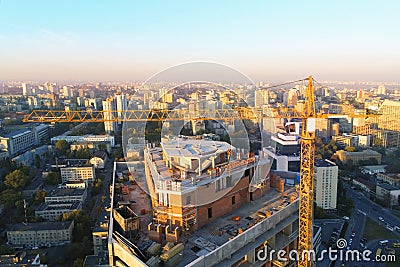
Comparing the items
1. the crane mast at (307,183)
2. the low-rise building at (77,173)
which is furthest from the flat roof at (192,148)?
the low-rise building at (77,173)

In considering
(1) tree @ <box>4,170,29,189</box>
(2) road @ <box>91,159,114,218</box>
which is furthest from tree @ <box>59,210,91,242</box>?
(1) tree @ <box>4,170,29,189</box>

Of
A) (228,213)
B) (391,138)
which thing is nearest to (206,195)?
(228,213)

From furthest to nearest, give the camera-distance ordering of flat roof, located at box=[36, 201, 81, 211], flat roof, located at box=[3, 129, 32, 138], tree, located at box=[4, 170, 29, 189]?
flat roof, located at box=[3, 129, 32, 138] → tree, located at box=[4, 170, 29, 189] → flat roof, located at box=[36, 201, 81, 211]

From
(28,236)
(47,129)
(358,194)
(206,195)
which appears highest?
(206,195)

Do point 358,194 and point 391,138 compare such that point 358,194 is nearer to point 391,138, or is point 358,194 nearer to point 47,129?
point 391,138

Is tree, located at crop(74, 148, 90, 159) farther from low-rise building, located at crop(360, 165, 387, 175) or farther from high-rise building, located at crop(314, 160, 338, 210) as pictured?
low-rise building, located at crop(360, 165, 387, 175)

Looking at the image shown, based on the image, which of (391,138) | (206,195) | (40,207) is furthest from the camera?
(391,138)
